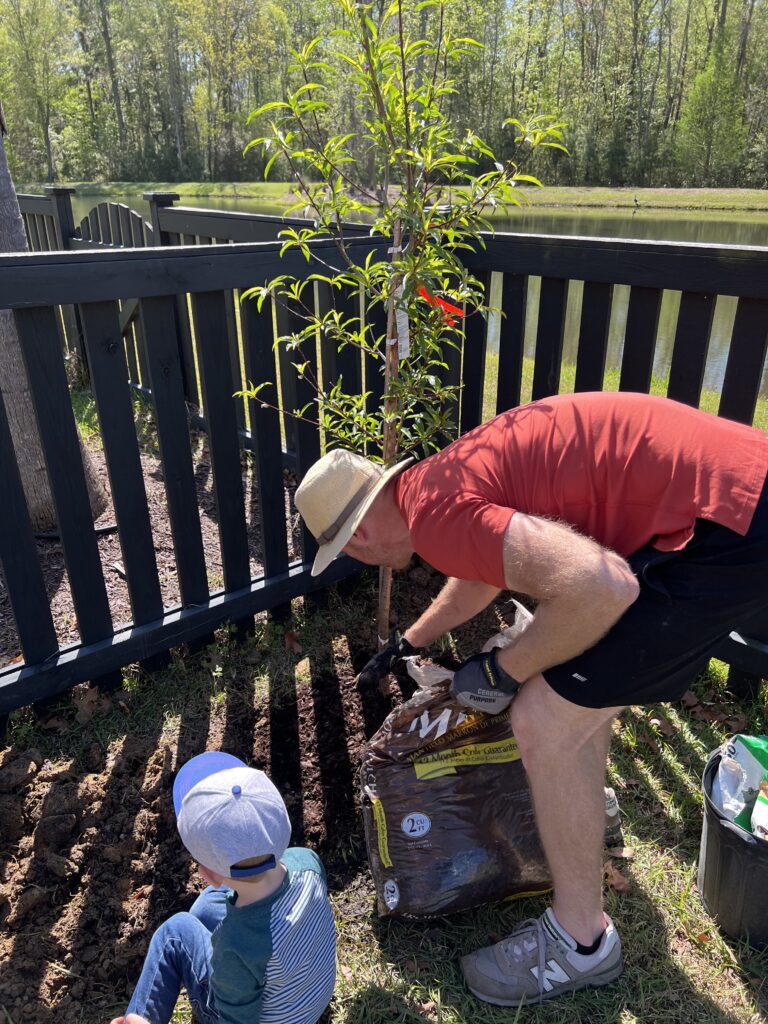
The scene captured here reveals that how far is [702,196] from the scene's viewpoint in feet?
104

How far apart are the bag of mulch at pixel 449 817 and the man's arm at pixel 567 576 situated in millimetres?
573

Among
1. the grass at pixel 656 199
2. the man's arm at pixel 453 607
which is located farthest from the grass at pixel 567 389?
the grass at pixel 656 199

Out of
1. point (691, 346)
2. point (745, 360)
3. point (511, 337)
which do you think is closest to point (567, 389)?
point (511, 337)

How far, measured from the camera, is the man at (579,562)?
1.61 meters

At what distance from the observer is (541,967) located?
1.82 meters

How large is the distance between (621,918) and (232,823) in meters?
1.26

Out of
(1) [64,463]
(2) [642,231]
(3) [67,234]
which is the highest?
(3) [67,234]

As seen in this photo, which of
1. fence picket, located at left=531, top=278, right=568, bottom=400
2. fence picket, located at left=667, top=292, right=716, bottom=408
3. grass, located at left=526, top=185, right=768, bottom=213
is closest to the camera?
fence picket, located at left=667, top=292, right=716, bottom=408

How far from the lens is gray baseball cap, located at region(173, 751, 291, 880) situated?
55.5 inches

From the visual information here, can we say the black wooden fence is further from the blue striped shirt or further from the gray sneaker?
the blue striped shirt

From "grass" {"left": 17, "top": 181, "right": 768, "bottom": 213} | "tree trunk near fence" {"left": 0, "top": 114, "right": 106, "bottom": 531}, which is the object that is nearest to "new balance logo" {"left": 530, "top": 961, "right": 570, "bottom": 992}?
"tree trunk near fence" {"left": 0, "top": 114, "right": 106, "bottom": 531}

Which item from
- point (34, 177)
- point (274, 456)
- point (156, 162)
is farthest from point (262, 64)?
point (274, 456)

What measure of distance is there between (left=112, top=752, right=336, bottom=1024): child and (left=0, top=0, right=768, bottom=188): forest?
35123mm

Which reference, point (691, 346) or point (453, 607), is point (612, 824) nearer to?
point (453, 607)
